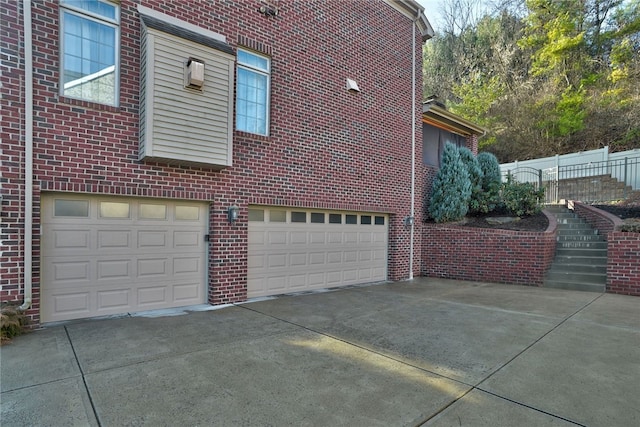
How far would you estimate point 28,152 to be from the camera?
441 centimetres

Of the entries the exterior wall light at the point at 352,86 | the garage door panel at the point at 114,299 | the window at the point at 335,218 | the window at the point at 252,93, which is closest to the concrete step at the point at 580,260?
the window at the point at 335,218

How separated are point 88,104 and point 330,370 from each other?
4951 millimetres

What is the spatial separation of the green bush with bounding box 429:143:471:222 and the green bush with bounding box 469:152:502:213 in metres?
0.56

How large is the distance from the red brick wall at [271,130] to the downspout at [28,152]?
7 cm

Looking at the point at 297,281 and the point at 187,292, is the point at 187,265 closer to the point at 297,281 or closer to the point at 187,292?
the point at 187,292

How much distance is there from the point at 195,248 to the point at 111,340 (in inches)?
84.6

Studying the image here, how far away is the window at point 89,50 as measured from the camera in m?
4.80

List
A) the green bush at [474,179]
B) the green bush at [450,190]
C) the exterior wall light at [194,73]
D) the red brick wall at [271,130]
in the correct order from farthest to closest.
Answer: the green bush at [474,179]
the green bush at [450,190]
the exterior wall light at [194,73]
the red brick wall at [271,130]

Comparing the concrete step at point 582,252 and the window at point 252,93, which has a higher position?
the window at point 252,93

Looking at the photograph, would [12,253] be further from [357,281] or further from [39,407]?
[357,281]

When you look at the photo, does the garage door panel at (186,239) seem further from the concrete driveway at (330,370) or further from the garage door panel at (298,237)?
the garage door panel at (298,237)

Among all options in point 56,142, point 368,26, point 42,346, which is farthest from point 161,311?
point 368,26

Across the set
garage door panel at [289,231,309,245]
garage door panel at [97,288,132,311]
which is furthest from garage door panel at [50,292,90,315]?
garage door panel at [289,231,309,245]

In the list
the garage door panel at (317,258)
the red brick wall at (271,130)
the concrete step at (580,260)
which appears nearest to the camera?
the red brick wall at (271,130)
